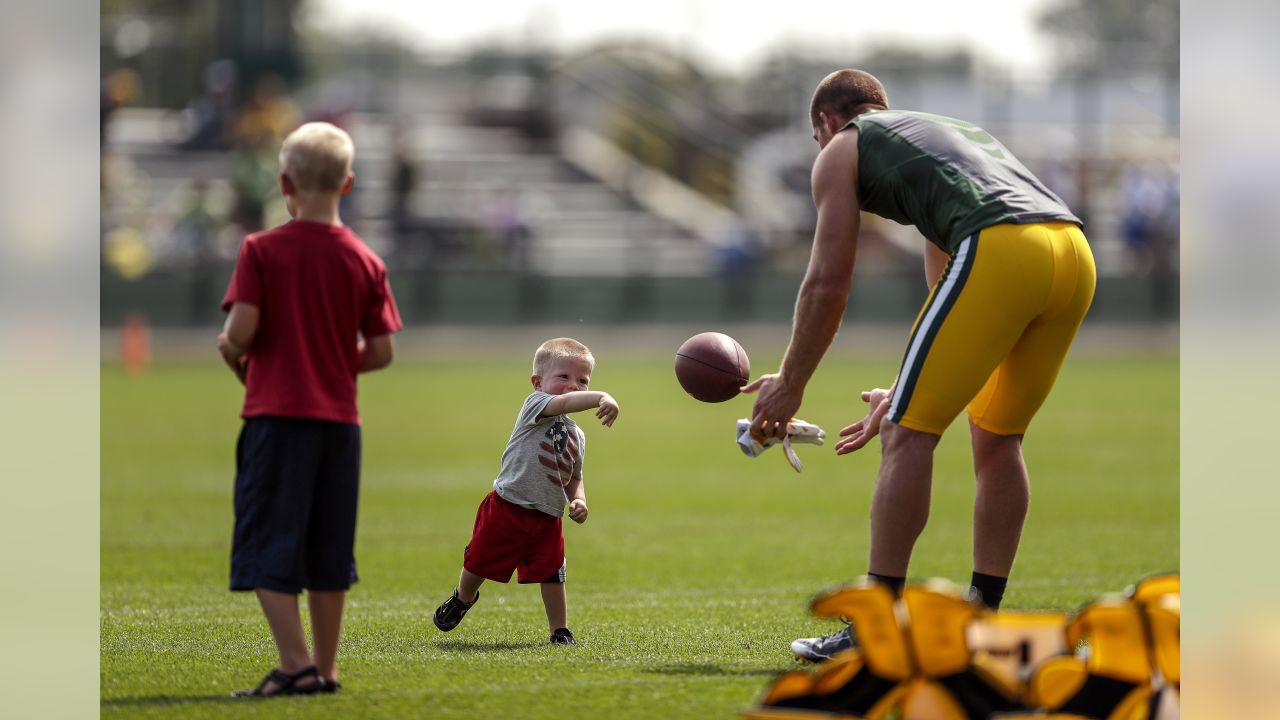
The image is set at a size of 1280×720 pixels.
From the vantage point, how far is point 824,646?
5328 mm

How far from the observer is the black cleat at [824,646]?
531 centimetres

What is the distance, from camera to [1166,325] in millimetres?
33844

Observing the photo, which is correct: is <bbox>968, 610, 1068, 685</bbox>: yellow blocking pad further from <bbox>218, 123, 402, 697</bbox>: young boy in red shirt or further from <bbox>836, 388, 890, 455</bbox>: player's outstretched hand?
<bbox>218, 123, 402, 697</bbox>: young boy in red shirt

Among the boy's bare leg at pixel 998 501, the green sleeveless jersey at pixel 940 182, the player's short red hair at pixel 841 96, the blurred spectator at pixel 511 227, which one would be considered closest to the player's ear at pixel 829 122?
the player's short red hair at pixel 841 96

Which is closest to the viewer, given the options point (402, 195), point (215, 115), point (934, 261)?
point (934, 261)

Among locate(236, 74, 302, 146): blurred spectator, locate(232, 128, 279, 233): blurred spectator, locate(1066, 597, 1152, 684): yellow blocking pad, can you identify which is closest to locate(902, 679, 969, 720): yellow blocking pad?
locate(1066, 597, 1152, 684): yellow blocking pad

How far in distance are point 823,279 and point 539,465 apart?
1.39 metres

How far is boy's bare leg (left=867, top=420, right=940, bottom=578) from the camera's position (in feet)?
16.3

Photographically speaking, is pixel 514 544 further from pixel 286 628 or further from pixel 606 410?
pixel 286 628

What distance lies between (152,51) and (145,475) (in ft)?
106

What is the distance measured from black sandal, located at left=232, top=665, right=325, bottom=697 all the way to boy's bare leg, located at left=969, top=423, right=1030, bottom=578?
7.43 feet

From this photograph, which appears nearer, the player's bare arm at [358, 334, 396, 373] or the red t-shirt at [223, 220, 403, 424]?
the red t-shirt at [223, 220, 403, 424]

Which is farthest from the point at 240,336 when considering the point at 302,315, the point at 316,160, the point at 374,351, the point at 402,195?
the point at 402,195
